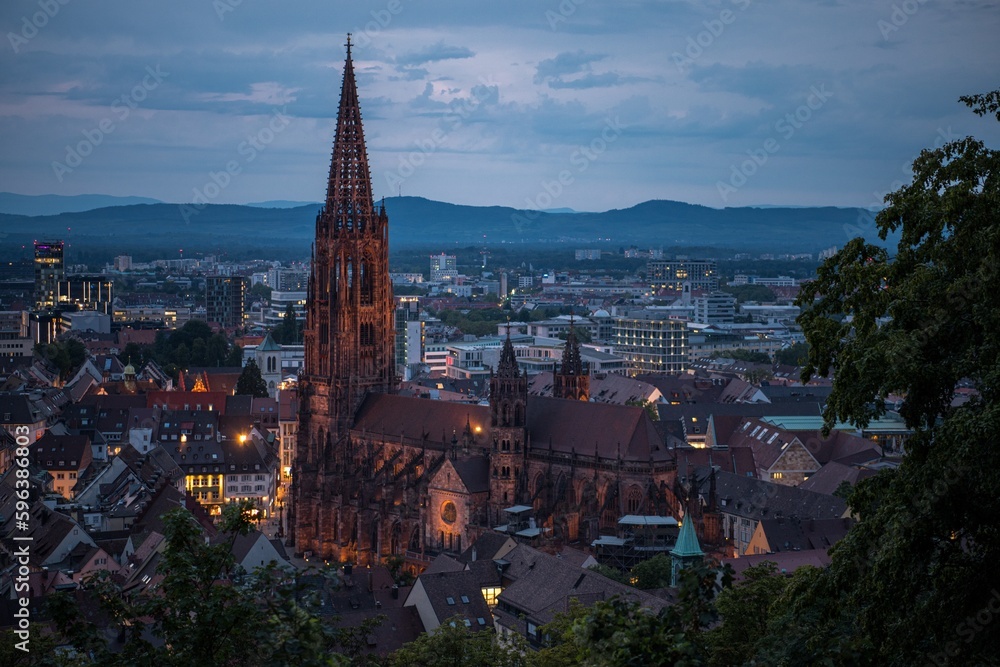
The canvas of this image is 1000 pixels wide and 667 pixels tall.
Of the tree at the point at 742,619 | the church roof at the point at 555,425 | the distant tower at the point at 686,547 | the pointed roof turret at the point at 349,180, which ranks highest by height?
the pointed roof turret at the point at 349,180

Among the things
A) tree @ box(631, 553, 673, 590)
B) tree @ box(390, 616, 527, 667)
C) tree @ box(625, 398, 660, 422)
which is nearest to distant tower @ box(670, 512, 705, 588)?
tree @ box(631, 553, 673, 590)

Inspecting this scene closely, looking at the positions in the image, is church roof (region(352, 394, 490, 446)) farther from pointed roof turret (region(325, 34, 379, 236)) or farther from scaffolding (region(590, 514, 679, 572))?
scaffolding (region(590, 514, 679, 572))

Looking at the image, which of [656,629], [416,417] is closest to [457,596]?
[416,417]

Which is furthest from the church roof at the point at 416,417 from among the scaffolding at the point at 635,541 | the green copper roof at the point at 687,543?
the green copper roof at the point at 687,543

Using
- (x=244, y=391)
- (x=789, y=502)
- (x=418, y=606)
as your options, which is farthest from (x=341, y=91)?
(x=244, y=391)

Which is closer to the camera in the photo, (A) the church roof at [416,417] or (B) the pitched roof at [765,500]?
(B) the pitched roof at [765,500]

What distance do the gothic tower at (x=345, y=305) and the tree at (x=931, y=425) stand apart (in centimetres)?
7915

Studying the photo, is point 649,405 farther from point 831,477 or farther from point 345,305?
point 345,305

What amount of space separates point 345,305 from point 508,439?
22.8 meters

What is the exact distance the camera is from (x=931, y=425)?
75.5 ft

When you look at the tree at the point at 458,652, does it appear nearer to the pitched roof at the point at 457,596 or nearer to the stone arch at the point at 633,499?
the pitched roof at the point at 457,596

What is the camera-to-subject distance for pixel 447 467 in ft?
285

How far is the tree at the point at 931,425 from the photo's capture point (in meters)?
21.1

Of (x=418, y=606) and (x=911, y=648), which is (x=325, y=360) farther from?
(x=911, y=648)
